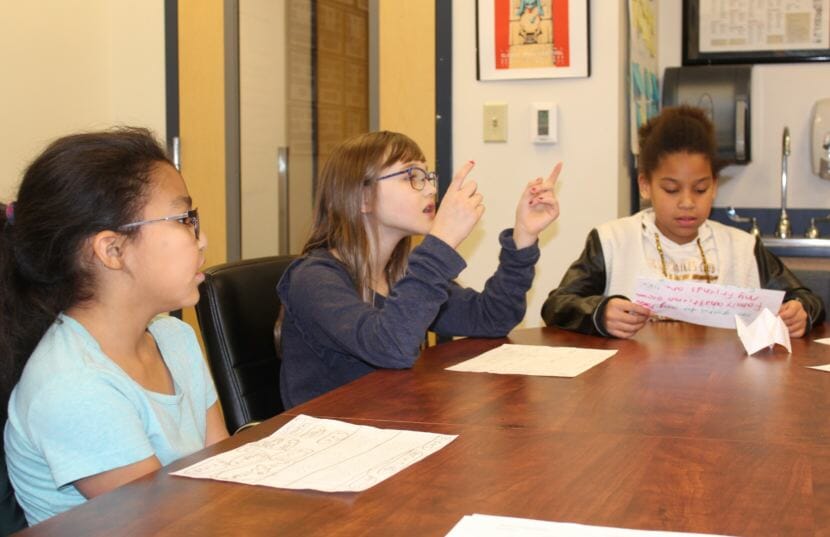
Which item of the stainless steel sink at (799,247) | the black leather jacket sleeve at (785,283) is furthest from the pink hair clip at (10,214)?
the stainless steel sink at (799,247)

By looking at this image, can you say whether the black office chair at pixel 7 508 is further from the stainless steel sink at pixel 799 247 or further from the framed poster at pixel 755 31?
the framed poster at pixel 755 31

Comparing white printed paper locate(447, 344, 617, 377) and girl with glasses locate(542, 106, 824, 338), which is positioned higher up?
girl with glasses locate(542, 106, 824, 338)

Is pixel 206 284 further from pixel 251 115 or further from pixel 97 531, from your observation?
pixel 251 115

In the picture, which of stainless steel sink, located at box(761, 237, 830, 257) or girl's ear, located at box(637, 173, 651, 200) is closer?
girl's ear, located at box(637, 173, 651, 200)

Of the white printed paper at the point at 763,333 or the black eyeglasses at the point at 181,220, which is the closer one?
the black eyeglasses at the point at 181,220

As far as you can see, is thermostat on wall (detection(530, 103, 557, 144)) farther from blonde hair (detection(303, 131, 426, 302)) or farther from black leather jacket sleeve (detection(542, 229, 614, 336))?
blonde hair (detection(303, 131, 426, 302))

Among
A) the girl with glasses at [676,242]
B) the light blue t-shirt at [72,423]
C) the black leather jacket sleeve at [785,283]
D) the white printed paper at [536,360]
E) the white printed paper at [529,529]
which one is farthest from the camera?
the girl with glasses at [676,242]

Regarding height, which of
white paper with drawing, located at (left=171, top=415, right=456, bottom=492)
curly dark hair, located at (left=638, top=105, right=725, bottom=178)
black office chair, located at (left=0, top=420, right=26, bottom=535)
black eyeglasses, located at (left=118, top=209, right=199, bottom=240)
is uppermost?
curly dark hair, located at (left=638, top=105, right=725, bottom=178)

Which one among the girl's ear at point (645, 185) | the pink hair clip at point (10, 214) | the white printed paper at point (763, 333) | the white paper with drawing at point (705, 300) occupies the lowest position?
the white printed paper at point (763, 333)

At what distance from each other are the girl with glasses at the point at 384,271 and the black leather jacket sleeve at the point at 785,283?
→ 64cm

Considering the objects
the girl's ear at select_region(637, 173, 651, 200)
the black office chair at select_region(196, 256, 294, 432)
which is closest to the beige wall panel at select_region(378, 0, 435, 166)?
the girl's ear at select_region(637, 173, 651, 200)

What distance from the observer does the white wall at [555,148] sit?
2.97m

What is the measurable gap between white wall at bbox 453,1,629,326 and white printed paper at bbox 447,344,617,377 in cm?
119

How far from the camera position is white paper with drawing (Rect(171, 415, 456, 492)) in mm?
991
